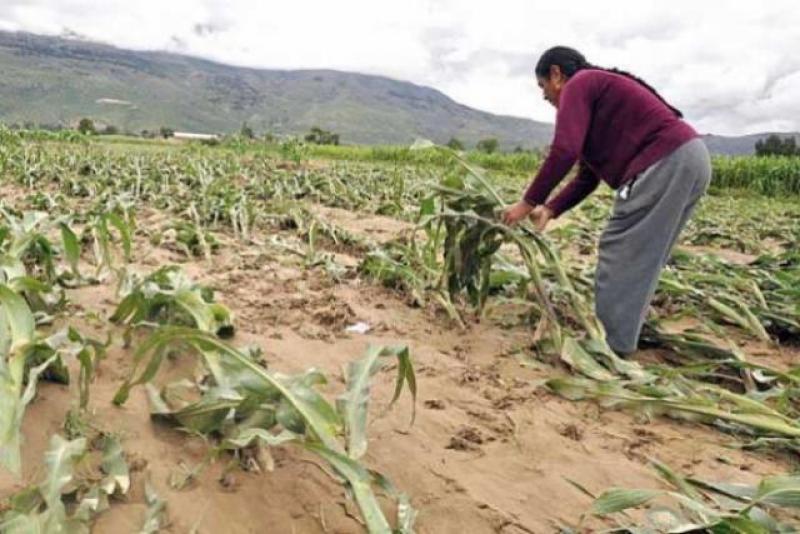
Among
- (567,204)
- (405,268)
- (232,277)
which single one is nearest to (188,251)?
(232,277)

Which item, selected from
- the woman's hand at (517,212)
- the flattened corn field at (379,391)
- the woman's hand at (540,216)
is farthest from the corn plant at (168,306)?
the woman's hand at (540,216)

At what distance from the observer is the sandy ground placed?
153 centimetres

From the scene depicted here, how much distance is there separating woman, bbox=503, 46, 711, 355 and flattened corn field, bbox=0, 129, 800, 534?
0.59 feet

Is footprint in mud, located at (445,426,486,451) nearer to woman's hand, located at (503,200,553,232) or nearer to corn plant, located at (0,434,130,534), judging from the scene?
corn plant, located at (0,434,130,534)

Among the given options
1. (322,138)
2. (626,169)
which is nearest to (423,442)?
(626,169)

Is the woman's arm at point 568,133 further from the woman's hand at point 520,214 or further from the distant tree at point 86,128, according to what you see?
the distant tree at point 86,128

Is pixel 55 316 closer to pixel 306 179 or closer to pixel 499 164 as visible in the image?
pixel 306 179

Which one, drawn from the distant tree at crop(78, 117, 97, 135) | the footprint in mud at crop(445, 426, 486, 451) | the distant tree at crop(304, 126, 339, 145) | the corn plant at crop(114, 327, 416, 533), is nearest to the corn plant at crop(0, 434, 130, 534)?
the corn plant at crop(114, 327, 416, 533)

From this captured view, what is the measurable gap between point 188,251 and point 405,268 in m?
1.37

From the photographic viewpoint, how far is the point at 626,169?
3.16 metres

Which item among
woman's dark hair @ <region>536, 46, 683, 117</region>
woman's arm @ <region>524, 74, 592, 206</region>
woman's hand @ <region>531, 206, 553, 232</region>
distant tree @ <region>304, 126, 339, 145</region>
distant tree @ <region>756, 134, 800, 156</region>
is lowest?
distant tree @ <region>304, 126, 339, 145</region>

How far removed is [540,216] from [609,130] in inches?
19.3

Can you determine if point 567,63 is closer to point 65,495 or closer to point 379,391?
point 379,391

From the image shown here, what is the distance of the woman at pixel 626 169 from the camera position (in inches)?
119
